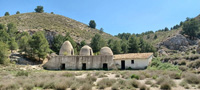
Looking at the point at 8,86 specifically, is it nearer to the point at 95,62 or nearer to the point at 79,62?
the point at 79,62

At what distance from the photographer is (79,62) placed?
27.6 meters

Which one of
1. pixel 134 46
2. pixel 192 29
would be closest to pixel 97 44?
pixel 134 46

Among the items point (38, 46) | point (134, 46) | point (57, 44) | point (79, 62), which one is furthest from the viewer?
point (134, 46)

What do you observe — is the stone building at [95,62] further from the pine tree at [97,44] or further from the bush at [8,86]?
the bush at [8,86]

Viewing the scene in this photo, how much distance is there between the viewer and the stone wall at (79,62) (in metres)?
26.9

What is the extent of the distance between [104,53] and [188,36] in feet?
142

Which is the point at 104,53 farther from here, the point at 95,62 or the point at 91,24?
the point at 91,24

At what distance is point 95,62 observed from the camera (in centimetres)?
2725

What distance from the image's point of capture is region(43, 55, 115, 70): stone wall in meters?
26.9

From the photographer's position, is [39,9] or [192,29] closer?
[192,29]

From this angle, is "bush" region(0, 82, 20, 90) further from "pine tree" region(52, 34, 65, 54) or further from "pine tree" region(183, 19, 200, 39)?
"pine tree" region(183, 19, 200, 39)

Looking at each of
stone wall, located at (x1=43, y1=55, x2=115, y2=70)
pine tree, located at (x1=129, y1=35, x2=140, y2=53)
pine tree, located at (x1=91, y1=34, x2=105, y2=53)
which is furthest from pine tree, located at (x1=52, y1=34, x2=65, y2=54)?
pine tree, located at (x1=129, y1=35, x2=140, y2=53)

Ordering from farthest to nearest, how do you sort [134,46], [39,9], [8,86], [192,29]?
[39,9] → [192,29] → [134,46] → [8,86]

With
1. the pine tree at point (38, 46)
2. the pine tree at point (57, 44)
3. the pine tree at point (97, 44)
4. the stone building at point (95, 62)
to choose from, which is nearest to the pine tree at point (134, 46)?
the pine tree at point (97, 44)
